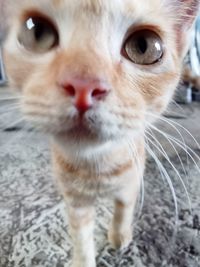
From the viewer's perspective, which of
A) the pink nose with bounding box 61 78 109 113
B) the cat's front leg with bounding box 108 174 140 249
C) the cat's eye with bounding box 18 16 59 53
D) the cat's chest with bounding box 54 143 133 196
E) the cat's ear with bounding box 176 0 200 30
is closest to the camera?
the pink nose with bounding box 61 78 109 113

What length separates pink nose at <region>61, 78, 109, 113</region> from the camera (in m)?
0.51

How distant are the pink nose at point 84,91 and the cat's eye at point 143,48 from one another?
0.44 feet

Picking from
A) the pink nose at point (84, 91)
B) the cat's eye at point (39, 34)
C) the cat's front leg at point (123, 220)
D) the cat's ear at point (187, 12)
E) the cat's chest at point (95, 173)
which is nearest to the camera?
the pink nose at point (84, 91)

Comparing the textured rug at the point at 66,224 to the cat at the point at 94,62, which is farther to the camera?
the textured rug at the point at 66,224

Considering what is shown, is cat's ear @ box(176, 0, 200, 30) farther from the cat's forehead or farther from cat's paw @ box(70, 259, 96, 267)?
cat's paw @ box(70, 259, 96, 267)

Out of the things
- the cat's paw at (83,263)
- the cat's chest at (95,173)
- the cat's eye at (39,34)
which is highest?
the cat's eye at (39,34)

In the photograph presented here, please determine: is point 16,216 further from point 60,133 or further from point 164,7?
point 164,7

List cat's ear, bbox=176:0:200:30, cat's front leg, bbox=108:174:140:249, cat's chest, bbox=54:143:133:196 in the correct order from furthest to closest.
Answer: cat's front leg, bbox=108:174:140:249 < cat's chest, bbox=54:143:133:196 < cat's ear, bbox=176:0:200:30

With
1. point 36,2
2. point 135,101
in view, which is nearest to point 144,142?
point 135,101

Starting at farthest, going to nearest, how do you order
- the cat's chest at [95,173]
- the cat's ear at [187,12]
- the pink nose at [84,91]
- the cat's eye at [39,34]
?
the cat's chest at [95,173] → the cat's ear at [187,12] → the cat's eye at [39,34] → the pink nose at [84,91]

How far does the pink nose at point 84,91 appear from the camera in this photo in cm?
51

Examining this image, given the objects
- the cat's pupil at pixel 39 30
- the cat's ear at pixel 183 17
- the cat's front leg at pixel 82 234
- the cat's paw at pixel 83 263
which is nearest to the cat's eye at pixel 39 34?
the cat's pupil at pixel 39 30

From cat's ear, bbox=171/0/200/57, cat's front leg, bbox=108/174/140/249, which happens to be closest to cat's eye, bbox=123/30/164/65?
cat's ear, bbox=171/0/200/57

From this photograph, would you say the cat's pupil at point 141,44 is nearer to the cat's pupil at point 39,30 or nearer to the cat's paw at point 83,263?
the cat's pupil at point 39,30
